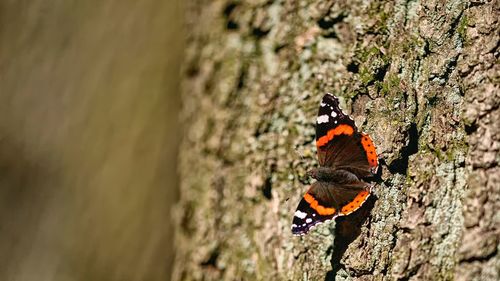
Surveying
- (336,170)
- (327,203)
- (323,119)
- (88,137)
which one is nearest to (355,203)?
(327,203)

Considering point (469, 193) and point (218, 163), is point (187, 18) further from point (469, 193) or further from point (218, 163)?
point (469, 193)

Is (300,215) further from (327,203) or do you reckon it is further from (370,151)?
(370,151)

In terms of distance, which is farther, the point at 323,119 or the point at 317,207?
the point at 323,119

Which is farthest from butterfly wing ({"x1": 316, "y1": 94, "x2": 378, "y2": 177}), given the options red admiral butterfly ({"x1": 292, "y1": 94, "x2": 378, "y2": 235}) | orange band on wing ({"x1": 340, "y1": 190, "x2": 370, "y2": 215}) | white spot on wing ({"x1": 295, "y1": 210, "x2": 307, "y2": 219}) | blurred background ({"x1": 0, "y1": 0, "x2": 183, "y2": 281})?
blurred background ({"x1": 0, "y1": 0, "x2": 183, "y2": 281})

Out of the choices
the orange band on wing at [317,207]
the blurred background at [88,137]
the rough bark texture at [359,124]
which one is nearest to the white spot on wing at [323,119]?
the rough bark texture at [359,124]

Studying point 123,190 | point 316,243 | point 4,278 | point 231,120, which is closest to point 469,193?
point 316,243

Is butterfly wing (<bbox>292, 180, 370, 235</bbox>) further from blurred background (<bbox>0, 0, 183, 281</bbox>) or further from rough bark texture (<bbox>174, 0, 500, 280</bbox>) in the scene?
blurred background (<bbox>0, 0, 183, 281</bbox>)
